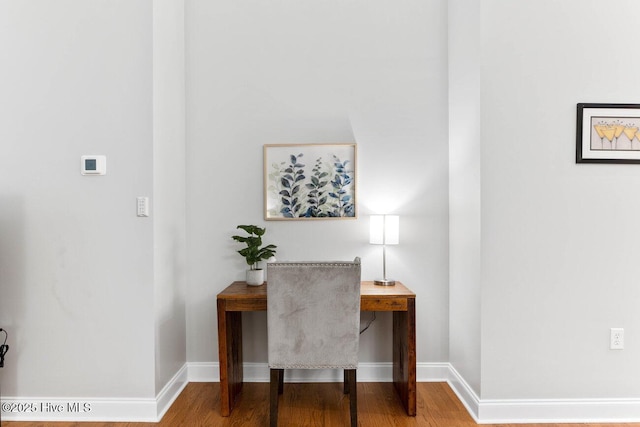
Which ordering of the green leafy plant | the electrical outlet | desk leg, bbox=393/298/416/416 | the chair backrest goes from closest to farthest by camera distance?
the chair backrest → the electrical outlet → desk leg, bbox=393/298/416/416 → the green leafy plant

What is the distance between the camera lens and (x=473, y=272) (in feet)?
7.32

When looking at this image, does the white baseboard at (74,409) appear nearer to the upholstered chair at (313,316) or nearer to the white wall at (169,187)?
the white wall at (169,187)

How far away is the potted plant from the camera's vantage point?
2387mm

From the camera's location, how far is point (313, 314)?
6.24 ft

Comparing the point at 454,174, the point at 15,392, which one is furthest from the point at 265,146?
the point at 15,392

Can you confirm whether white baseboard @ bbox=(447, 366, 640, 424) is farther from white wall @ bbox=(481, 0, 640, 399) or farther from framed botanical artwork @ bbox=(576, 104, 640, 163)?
framed botanical artwork @ bbox=(576, 104, 640, 163)

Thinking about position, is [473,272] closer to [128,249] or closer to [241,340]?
[241,340]

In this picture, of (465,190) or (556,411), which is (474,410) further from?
(465,190)

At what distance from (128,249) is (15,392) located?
1069mm

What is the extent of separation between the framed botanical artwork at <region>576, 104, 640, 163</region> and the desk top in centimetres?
127

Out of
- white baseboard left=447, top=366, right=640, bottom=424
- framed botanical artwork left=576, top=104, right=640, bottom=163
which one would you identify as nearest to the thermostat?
white baseboard left=447, top=366, right=640, bottom=424

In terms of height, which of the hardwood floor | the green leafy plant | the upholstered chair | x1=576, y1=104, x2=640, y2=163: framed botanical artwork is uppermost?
x1=576, y1=104, x2=640, y2=163: framed botanical artwork

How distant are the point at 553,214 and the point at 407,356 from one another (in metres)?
1.18

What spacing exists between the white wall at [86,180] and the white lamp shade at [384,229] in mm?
1392
